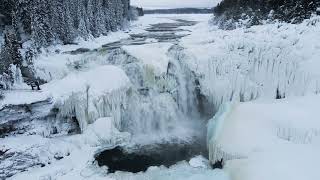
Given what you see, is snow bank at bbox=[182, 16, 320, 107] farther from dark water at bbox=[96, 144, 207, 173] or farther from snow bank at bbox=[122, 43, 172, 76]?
dark water at bbox=[96, 144, 207, 173]

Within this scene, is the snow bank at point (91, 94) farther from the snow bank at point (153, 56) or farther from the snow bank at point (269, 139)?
the snow bank at point (269, 139)

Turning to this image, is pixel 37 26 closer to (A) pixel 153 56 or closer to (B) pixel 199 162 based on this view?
(A) pixel 153 56

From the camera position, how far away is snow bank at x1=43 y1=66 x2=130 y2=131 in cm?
1680

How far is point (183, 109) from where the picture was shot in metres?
19.2

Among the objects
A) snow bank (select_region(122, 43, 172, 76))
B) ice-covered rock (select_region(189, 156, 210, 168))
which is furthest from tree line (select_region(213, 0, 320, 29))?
ice-covered rock (select_region(189, 156, 210, 168))

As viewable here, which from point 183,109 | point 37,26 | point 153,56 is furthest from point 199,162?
point 37,26

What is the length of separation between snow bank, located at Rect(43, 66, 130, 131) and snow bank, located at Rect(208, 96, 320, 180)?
15.1 feet

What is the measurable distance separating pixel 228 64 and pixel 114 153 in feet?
23.7

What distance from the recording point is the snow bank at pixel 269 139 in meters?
11.6

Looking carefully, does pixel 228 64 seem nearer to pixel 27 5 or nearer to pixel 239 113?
pixel 239 113

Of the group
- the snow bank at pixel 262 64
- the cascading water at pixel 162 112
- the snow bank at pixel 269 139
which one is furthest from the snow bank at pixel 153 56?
the snow bank at pixel 269 139

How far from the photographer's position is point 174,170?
46.7ft

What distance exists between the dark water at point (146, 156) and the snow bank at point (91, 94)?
1.91 meters

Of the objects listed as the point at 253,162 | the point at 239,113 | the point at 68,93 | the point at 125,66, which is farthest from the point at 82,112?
the point at 253,162
